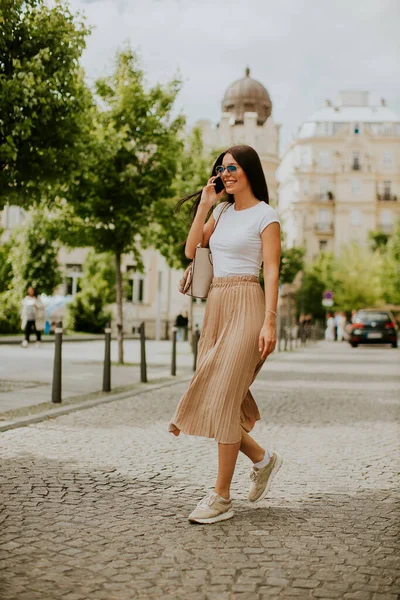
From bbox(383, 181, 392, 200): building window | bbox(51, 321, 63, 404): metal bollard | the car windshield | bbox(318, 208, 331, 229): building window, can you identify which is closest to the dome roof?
bbox(318, 208, 331, 229): building window

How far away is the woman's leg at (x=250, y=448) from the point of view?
205 inches

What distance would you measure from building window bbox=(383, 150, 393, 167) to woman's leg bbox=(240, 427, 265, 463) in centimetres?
9818

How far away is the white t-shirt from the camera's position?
16.5 ft

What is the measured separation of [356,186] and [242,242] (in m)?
95.8

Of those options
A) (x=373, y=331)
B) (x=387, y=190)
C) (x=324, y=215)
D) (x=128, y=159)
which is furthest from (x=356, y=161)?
(x=128, y=159)

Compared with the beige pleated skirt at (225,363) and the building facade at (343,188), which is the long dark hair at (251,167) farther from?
the building facade at (343,188)

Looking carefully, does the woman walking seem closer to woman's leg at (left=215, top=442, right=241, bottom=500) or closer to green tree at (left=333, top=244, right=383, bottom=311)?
woman's leg at (left=215, top=442, right=241, bottom=500)

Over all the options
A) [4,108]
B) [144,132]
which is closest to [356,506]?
[4,108]

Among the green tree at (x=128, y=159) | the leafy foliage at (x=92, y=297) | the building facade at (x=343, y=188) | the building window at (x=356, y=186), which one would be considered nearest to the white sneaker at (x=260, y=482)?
the green tree at (x=128, y=159)

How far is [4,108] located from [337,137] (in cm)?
9285

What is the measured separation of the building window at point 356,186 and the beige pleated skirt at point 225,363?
95790mm

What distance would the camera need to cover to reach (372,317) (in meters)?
40.5

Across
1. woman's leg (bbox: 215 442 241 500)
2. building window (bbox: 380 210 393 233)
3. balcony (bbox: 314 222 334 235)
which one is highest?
building window (bbox: 380 210 393 233)

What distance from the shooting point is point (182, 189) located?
3039 centimetres
